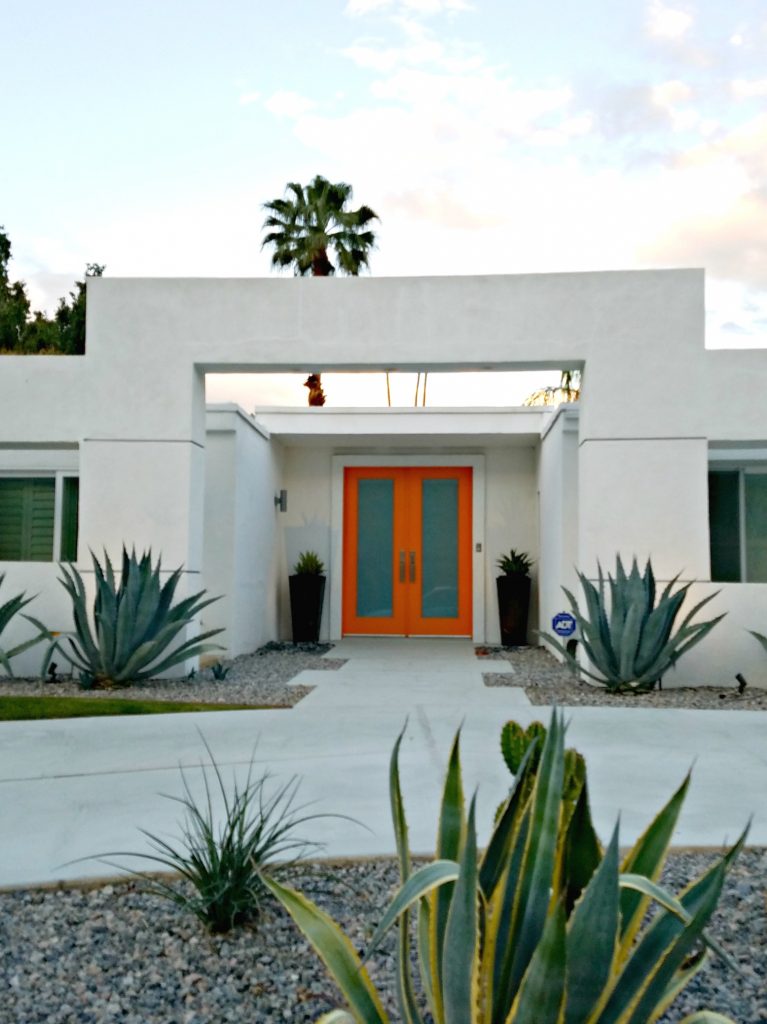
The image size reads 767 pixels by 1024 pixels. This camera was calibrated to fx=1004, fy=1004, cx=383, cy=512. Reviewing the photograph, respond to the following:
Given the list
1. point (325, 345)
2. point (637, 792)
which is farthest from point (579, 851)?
point (325, 345)

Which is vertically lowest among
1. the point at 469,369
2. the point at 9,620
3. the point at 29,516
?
the point at 9,620

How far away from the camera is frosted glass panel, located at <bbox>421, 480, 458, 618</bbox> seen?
1455 centimetres

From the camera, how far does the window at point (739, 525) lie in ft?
35.1

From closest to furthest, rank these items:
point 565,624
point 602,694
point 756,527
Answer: point 602,694, point 565,624, point 756,527

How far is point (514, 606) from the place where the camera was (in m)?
13.6

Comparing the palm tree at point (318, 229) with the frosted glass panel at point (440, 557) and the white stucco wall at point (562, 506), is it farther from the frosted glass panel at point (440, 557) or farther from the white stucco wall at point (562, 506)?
the white stucco wall at point (562, 506)

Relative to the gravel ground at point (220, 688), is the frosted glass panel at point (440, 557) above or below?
above

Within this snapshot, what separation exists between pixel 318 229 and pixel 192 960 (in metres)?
24.4

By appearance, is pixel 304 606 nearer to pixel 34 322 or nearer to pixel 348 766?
pixel 348 766

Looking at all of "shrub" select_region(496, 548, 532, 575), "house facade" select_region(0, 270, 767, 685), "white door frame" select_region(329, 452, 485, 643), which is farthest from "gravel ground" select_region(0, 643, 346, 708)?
"shrub" select_region(496, 548, 532, 575)

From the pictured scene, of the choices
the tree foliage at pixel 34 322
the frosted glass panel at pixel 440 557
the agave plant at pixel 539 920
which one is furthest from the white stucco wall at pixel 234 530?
the tree foliage at pixel 34 322

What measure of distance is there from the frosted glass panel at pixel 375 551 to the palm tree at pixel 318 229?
40.5 ft

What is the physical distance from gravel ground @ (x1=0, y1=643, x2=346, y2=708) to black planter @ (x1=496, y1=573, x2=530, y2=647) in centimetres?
355

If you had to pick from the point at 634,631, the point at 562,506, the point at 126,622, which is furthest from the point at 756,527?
the point at 126,622
